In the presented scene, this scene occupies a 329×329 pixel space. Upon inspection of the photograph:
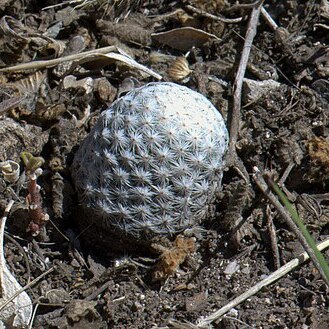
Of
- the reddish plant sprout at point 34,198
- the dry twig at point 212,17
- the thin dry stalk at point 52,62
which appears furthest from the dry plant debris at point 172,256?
the dry twig at point 212,17

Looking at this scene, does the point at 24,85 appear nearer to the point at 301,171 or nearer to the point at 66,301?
the point at 66,301

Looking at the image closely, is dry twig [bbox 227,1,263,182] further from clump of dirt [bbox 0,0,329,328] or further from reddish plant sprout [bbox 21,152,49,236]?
reddish plant sprout [bbox 21,152,49,236]

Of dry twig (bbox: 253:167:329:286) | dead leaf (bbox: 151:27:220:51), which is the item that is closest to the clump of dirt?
dead leaf (bbox: 151:27:220:51)

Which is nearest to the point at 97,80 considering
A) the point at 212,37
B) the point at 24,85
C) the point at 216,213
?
the point at 24,85

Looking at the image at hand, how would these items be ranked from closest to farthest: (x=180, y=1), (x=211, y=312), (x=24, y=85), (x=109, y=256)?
(x=211, y=312), (x=109, y=256), (x=24, y=85), (x=180, y=1)

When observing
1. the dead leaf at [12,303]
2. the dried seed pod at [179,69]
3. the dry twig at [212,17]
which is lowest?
the dead leaf at [12,303]

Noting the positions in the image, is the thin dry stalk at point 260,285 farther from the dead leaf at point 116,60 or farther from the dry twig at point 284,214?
the dead leaf at point 116,60
